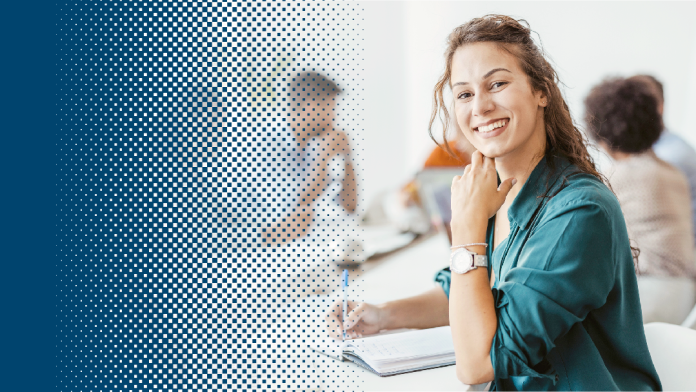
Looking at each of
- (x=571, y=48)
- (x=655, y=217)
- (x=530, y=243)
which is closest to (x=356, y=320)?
(x=530, y=243)

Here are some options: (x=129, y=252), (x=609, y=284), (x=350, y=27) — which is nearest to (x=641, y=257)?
(x=609, y=284)

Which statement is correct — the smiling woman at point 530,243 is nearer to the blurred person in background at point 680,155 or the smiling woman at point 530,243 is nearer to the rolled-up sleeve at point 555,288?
the rolled-up sleeve at point 555,288

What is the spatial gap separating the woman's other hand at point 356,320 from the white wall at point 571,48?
2843 mm

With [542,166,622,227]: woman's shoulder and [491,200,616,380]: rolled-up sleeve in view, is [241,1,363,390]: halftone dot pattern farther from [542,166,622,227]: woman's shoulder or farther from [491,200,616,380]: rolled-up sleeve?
[542,166,622,227]: woman's shoulder

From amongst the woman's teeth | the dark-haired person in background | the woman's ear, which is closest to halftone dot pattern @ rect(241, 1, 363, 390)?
the woman's teeth

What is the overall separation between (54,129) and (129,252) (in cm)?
39

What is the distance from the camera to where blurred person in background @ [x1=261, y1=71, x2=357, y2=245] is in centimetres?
174

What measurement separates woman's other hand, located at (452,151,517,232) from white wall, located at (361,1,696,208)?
9.86 ft

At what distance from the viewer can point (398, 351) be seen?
1271 mm

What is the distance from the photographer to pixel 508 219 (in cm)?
131

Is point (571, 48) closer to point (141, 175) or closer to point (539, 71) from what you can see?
point (539, 71)

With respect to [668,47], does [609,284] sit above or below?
below

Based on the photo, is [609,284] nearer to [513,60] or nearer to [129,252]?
[513,60]

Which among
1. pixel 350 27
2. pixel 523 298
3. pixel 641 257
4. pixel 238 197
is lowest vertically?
pixel 641 257
